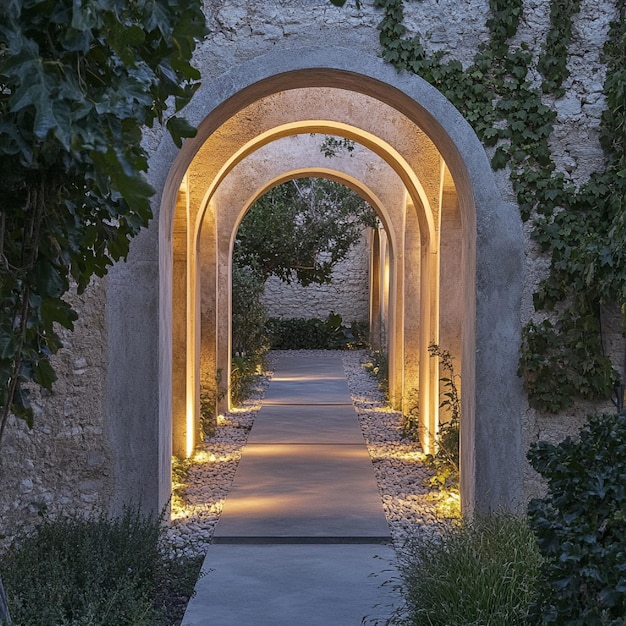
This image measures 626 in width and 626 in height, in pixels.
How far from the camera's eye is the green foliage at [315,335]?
25.2 meters

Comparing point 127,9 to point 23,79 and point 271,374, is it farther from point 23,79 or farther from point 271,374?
point 271,374

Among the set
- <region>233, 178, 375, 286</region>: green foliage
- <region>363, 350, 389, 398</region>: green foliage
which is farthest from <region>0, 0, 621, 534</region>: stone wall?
<region>233, 178, 375, 286</region>: green foliage

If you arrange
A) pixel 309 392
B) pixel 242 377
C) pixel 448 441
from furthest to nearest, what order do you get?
pixel 309 392 < pixel 242 377 < pixel 448 441

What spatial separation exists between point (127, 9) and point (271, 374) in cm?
1608

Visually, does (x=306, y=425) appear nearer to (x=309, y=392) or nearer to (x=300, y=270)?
(x=309, y=392)

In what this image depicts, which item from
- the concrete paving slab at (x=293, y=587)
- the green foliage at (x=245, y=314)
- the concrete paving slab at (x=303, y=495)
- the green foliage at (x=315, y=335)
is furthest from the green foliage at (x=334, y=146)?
the green foliage at (x=315, y=335)

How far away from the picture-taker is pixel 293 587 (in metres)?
5.41

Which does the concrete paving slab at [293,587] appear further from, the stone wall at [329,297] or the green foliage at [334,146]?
the stone wall at [329,297]

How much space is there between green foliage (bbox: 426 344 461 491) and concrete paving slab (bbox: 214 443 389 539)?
1.89 feet

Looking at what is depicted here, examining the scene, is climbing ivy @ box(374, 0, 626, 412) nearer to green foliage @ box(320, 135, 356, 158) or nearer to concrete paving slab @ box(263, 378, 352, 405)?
green foliage @ box(320, 135, 356, 158)

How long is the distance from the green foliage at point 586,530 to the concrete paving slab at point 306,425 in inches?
285

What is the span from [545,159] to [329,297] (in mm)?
20048

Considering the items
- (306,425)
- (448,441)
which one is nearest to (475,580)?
(448,441)

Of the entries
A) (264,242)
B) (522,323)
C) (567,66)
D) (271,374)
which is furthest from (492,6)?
(264,242)
